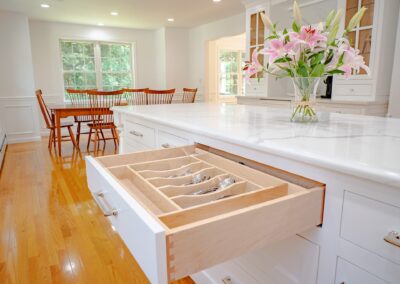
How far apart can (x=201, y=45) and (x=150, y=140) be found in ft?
16.0

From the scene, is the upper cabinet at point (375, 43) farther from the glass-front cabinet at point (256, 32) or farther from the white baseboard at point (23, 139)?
the white baseboard at point (23, 139)

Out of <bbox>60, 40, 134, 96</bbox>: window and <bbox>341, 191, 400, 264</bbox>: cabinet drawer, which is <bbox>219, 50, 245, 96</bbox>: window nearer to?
<bbox>60, 40, 134, 96</bbox>: window

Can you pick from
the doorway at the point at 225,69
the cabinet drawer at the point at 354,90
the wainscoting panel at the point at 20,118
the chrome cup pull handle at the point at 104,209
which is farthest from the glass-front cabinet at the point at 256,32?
the wainscoting panel at the point at 20,118

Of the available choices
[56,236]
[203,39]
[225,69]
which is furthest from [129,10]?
[56,236]

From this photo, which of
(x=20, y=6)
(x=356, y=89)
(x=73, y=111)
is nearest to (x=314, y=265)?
(x=356, y=89)

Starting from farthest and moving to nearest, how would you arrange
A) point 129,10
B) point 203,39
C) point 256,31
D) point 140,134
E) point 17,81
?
point 203,39, point 17,81, point 129,10, point 256,31, point 140,134

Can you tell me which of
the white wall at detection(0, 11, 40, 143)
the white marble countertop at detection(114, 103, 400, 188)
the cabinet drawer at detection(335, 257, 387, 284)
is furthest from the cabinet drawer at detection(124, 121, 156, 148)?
the white wall at detection(0, 11, 40, 143)

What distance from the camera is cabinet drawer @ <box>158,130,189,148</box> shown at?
1.34 m

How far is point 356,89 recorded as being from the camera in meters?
3.14

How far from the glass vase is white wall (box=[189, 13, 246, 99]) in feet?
13.8

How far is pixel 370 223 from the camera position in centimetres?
65

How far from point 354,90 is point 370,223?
293 cm

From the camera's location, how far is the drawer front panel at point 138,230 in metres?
0.54

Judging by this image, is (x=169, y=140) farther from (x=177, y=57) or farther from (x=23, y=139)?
(x=177, y=57)
